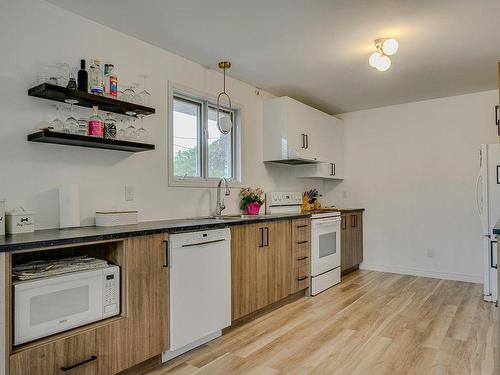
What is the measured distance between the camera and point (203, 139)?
11.9 ft

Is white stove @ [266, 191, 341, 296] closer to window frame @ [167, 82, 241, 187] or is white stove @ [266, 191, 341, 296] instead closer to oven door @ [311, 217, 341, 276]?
oven door @ [311, 217, 341, 276]

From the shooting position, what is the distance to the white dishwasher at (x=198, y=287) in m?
2.41

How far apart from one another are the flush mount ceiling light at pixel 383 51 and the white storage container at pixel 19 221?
2743mm

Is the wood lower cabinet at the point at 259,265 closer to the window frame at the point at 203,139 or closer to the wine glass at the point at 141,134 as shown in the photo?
the window frame at the point at 203,139

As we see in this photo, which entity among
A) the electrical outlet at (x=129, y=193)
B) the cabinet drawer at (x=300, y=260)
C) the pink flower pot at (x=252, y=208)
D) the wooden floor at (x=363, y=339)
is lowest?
the wooden floor at (x=363, y=339)

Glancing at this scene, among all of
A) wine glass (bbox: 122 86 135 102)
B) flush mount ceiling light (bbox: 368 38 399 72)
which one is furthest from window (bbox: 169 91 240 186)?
flush mount ceiling light (bbox: 368 38 399 72)

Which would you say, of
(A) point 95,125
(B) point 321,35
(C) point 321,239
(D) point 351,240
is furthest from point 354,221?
(A) point 95,125

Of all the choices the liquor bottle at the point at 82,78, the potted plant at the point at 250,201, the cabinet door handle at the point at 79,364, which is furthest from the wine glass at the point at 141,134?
the cabinet door handle at the point at 79,364

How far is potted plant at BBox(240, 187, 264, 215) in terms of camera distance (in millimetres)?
3914

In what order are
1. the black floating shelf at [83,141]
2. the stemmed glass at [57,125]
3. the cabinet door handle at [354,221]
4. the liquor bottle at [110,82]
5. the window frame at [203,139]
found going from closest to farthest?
the black floating shelf at [83,141] → the stemmed glass at [57,125] → the liquor bottle at [110,82] → the window frame at [203,139] → the cabinet door handle at [354,221]

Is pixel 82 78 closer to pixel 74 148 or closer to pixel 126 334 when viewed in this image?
A: pixel 74 148

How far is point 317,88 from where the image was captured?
4320 mm

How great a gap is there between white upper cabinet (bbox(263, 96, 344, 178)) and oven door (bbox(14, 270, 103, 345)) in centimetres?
264

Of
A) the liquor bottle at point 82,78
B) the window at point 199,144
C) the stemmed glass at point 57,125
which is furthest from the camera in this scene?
the window at point 199,144
